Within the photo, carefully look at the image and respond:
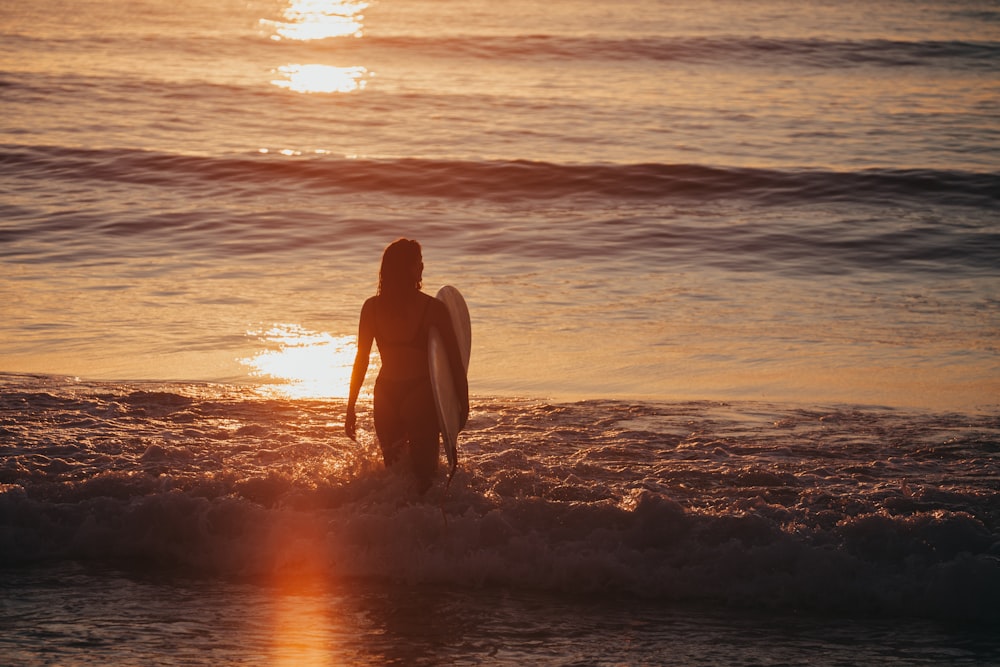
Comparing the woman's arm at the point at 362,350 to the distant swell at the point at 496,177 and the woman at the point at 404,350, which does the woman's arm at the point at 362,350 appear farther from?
the distant swell at the point at 496,177

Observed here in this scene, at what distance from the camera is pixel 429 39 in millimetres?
34188

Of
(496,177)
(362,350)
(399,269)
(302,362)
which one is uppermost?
(496,177)

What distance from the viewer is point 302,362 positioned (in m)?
10.2

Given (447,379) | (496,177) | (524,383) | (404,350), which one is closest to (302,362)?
(524,383)

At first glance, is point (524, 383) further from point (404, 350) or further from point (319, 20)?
point (319, 20)

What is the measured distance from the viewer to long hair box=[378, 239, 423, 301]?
6.17 meters

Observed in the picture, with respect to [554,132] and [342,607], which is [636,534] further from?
[554,132]

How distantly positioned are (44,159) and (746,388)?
15737mm

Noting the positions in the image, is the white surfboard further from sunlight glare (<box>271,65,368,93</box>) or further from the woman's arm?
sunlight glare (<box>271,65,368,93</box>)

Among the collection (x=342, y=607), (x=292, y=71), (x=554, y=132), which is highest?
(x=292, y=71)

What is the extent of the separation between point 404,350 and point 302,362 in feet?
13.2

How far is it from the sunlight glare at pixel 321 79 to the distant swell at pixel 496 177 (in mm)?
7534

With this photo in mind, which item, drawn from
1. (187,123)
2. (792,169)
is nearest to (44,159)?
(187,123)

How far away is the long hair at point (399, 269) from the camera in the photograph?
20.2 ft
